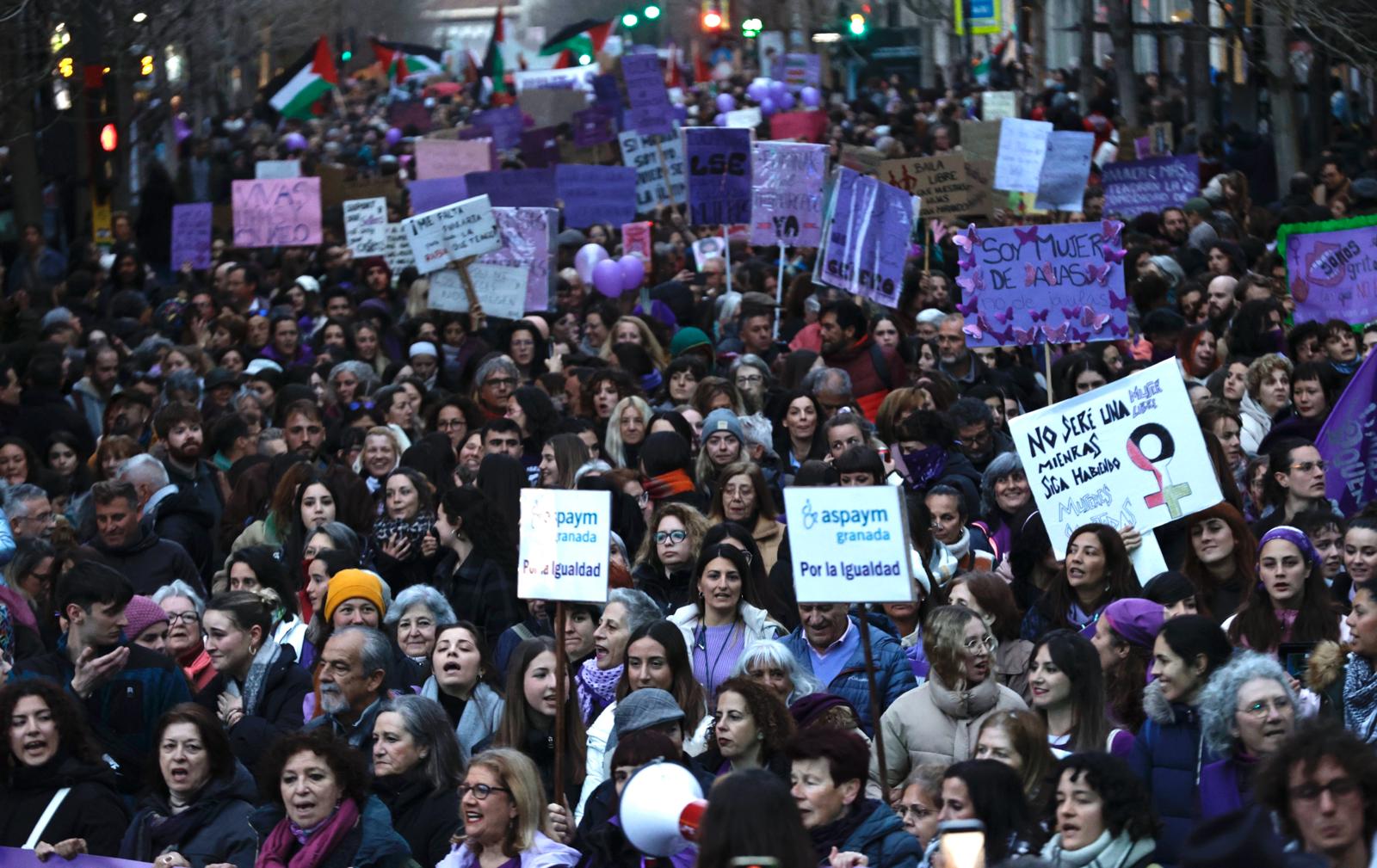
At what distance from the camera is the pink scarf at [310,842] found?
20.6ft

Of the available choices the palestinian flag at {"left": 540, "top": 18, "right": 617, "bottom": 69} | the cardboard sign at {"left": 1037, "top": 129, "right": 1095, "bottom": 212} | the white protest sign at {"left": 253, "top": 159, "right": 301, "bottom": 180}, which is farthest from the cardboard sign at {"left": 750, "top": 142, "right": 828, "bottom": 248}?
the palestinian flag at {"left": 540, "top": 18, "right": 617, "bottom": 69}

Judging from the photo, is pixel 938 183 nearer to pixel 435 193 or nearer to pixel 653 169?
pixel 653 169

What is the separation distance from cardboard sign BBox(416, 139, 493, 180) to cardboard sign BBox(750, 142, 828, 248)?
25.4 feet

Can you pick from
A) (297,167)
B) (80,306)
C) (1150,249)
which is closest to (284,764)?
(1150,249)

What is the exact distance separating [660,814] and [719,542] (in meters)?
3.26

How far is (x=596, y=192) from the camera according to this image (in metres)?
21.1

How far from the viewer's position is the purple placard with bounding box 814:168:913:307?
15281mm

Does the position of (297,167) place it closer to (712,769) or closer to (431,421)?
(431,421)

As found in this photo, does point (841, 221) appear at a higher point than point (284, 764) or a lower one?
lower

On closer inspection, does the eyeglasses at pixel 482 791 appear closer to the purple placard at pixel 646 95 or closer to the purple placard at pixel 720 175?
the purple placard at pixel 720 175

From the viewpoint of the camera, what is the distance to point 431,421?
40.6 ft

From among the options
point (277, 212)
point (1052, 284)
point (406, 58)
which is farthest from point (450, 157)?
point (406, 58)

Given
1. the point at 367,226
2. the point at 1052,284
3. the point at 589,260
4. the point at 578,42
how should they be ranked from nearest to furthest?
1. the point at 1052,284
2. the point at 589,260
3. the point at 367,226
4. the point at 578,42

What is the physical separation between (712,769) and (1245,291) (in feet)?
26.6
